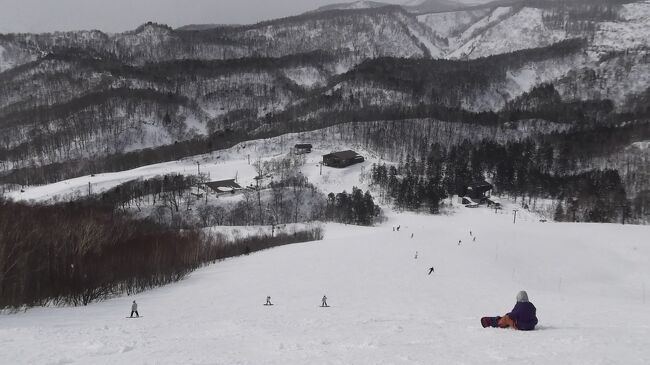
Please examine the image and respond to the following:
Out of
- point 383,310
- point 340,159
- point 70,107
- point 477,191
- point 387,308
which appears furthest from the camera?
point 70,107

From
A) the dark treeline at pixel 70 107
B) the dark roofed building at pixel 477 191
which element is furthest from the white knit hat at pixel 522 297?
the dark treeline at pixel 70 107

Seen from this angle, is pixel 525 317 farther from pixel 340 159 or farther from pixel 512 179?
pixel 512 179

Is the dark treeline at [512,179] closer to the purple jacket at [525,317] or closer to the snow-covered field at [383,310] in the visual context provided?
the snow-covered field at [383,310]

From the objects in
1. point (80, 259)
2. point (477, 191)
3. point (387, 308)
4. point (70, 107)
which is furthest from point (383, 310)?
point (70, 107)

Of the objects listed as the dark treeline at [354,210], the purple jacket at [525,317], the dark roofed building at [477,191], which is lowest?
the dark treeline at [354,210]

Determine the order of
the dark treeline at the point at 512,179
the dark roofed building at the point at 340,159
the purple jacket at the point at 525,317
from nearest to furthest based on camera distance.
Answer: the purple jacket at the point at 525,317, the dark treeline at the point at 512,179, the dark roofed building at the point at 340,159

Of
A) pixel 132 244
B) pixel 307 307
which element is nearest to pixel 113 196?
pixel 132 244

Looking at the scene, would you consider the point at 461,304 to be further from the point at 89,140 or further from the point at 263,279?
the point at 89,140
